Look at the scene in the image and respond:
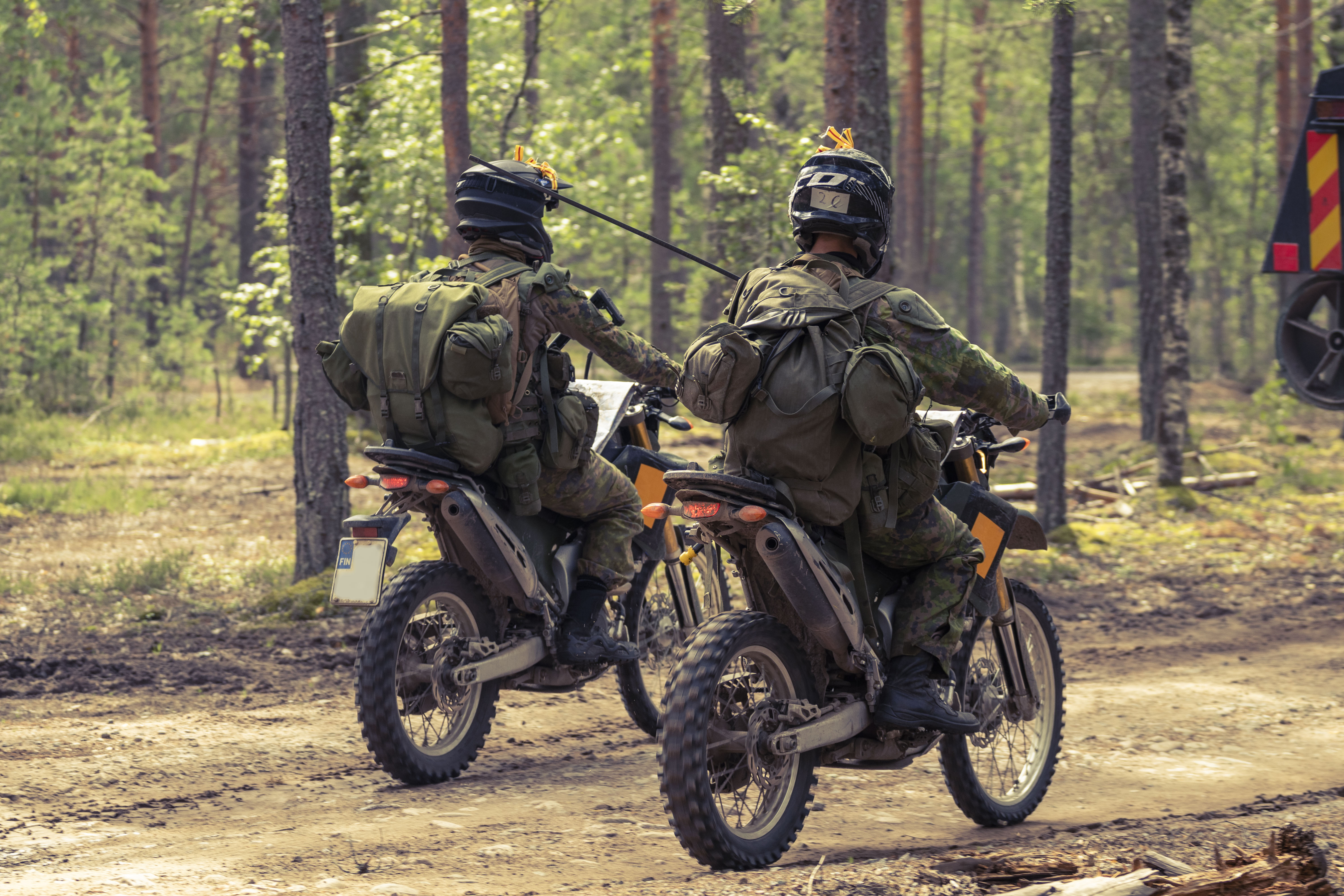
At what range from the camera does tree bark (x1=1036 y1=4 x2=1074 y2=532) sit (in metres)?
11.3

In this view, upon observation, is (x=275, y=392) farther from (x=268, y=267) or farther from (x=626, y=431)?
(x=626, y=431)

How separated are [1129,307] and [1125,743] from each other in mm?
63441

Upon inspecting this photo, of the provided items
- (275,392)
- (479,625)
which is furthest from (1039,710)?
(275,392)

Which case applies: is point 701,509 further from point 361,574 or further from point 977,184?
point 977,184

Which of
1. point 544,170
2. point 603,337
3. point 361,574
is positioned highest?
point 544,170

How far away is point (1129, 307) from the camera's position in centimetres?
6544

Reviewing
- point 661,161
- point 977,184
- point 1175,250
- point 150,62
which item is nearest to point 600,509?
point 1175,250

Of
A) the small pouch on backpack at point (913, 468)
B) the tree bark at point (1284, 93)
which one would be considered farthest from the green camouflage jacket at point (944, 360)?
the tree bark at point (1284, 93)

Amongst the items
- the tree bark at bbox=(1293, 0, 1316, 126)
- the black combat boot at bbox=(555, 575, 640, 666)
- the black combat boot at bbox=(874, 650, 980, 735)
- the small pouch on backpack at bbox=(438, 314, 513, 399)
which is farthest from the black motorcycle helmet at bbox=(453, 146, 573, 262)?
the tree bark at bbox=(1293, 0, 1316, 126)

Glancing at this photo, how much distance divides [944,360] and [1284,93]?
21.9m

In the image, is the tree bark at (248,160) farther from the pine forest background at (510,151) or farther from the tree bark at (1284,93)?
the tree bark at (1284,93)

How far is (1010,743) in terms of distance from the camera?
5.00 meters

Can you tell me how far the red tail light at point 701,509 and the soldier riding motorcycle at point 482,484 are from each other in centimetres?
136

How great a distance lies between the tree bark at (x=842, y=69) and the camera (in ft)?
29.6
